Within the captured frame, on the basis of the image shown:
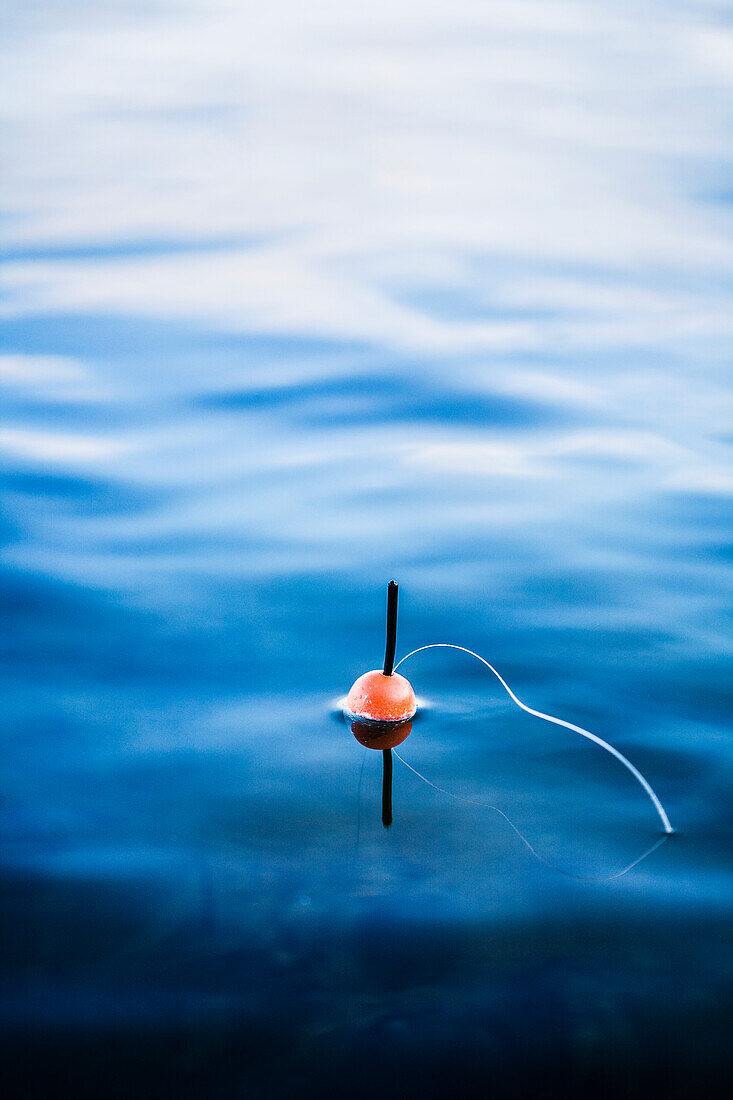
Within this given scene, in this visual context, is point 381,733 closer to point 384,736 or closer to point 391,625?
point 384,736

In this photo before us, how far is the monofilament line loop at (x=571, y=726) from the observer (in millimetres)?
2020

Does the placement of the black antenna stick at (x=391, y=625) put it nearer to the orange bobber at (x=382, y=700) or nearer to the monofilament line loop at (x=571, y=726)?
the orange bobber at (x=382, y=700)

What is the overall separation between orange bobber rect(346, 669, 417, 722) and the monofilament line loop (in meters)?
0.20

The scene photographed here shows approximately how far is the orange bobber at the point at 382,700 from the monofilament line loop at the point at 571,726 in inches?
7.7

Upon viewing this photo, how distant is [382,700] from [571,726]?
39 centimetres

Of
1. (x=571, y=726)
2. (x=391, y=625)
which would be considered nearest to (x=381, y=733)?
(x=391, y=625)

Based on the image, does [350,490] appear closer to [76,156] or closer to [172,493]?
[172,493]

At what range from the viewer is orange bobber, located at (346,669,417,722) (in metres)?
2.26

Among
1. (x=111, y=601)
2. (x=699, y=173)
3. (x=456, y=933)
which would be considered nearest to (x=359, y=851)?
(x=456, y=933)

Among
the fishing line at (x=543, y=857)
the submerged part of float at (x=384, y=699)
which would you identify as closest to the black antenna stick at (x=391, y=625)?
the submerged part of float at (x=384, y=699)

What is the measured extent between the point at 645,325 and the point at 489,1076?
3.96 metres

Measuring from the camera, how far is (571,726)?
7.47 ft

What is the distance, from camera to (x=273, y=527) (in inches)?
131

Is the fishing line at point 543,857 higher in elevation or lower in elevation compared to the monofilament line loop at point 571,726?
lower
